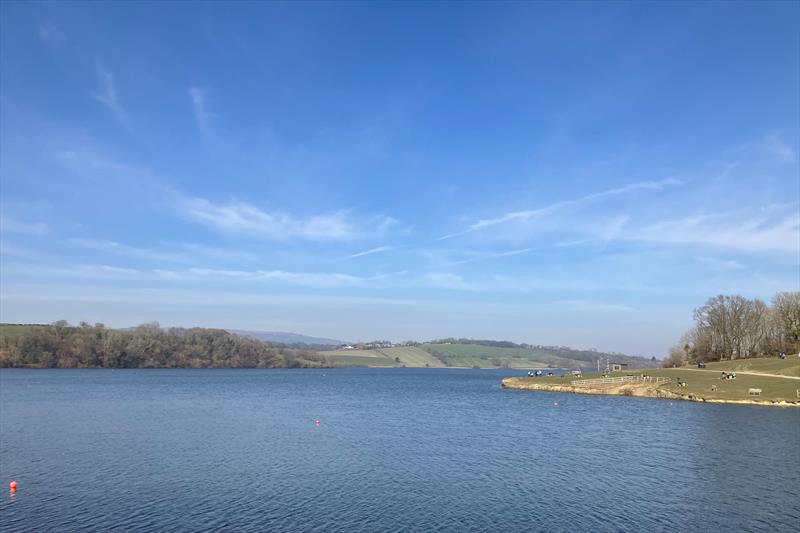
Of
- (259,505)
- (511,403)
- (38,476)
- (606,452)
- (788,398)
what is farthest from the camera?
(511,403)

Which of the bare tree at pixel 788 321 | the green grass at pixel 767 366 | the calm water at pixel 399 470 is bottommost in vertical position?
the calm water at pixel 399 470

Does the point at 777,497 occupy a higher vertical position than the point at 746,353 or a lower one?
lower

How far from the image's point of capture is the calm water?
32625 mm

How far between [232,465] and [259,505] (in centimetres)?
1273

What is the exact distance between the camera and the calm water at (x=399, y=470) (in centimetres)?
3262

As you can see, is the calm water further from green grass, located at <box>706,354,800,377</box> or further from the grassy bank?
green grass, located at <box>706,354,800,377</box>

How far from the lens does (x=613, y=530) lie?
3097cm

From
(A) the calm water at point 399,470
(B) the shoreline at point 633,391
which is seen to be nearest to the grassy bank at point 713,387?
(B) the shoreline at point 633,391

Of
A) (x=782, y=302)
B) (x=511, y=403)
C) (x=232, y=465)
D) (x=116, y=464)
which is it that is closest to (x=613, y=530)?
(x=232, y=465)

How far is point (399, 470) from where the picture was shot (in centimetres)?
4547

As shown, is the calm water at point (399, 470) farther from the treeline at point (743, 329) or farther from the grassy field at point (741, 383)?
the treeline at point (743, 329)

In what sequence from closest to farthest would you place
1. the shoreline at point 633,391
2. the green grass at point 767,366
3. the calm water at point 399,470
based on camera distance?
the calm water at point 399,470 < the shoreline at point 633,391 < the green grass at point 767,366

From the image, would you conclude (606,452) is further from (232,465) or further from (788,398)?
(788,398)

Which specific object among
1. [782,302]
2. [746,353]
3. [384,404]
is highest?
[782,302]
